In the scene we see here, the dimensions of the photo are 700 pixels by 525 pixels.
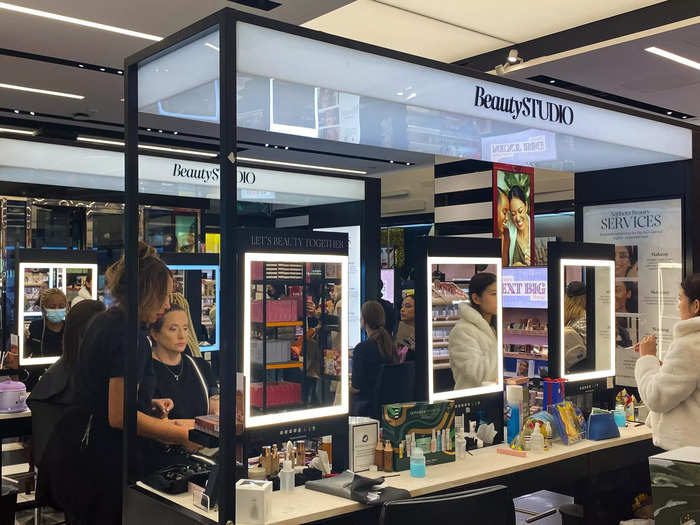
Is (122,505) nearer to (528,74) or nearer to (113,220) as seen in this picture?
(113,220)

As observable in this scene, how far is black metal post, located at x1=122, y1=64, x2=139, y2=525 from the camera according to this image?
8.92ft

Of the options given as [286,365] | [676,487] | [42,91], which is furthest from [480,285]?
[42,91]

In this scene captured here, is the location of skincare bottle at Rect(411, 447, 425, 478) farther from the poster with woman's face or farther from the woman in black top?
the poster with woman's face

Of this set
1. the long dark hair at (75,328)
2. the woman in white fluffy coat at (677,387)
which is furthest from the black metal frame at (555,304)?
the long dark hair at (75,328)

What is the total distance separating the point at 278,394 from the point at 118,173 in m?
3.39

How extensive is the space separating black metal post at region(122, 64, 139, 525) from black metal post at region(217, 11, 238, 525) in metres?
0.67

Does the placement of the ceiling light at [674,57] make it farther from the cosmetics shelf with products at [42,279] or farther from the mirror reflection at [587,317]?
the cosmetics shelf with products at [42,279]

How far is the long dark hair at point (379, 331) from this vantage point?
16.7 ft

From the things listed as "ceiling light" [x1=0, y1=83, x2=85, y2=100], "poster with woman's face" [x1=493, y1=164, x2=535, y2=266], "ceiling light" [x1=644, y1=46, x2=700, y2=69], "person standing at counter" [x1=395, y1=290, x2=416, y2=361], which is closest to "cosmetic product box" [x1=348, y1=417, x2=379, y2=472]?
"person standing at counter" [x1=395, y1=290, x2=416, y2=361]

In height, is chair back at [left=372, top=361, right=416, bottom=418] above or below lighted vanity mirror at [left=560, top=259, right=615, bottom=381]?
below

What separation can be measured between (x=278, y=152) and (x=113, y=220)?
562 centimetres

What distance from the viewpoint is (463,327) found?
11.6 feet

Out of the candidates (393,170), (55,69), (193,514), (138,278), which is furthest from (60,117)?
(193,514)

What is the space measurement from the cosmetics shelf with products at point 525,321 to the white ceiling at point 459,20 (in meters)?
2.04
